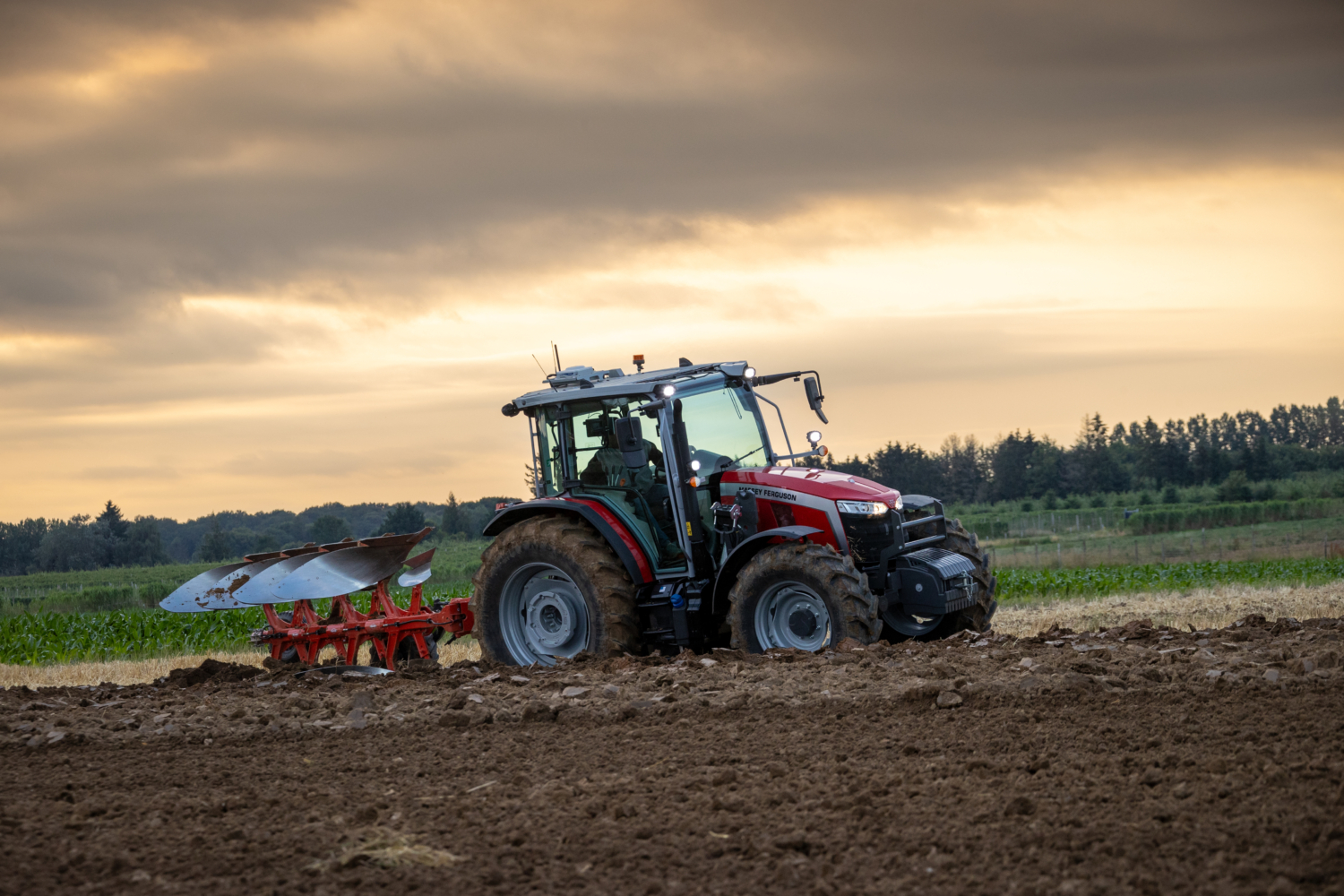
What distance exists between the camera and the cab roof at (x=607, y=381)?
9461mm

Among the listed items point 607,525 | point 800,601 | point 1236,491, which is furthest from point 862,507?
point 1236,491

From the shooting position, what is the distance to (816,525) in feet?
29.9

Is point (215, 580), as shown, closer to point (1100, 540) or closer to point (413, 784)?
point (413, 784)

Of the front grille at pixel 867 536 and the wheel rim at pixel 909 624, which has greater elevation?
the front grille at pixel 867 536

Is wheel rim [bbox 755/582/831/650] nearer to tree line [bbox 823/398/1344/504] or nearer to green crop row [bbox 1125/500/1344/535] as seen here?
green crop row [bbox 1125/500/1344/535]

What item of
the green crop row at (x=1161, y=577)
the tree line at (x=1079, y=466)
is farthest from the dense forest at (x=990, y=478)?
the green crop row at (x=1161, y=577)

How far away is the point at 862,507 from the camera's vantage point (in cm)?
905

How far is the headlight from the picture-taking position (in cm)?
901

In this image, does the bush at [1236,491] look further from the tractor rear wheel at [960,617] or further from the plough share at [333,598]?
the plough share at [333,598]

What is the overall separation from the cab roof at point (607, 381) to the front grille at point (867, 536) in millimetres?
1718

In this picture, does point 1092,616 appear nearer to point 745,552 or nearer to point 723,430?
point 723,430

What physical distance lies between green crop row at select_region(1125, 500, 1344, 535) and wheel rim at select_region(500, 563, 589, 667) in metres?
48.3

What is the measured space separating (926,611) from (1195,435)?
365ft

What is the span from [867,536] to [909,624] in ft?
2.96
